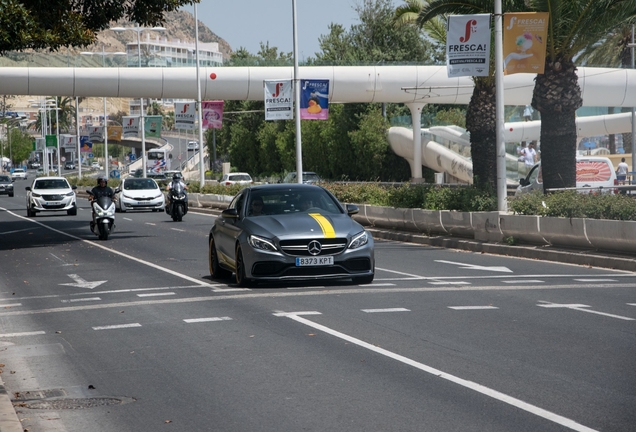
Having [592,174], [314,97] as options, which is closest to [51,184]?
[314,97]

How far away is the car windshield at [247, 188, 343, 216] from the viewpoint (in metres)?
15.8

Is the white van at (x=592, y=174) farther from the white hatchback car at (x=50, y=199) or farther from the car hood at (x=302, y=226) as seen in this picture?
the white hatchback car at (x=50, y=199)

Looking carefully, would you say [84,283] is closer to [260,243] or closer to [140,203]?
[260,243]

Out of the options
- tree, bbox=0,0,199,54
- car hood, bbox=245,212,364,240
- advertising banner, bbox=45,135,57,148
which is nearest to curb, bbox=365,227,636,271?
car hood, bbox=245,212,364,240

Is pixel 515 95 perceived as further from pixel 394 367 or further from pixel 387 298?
pixel 394 367

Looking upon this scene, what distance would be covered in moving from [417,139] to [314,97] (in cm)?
1862

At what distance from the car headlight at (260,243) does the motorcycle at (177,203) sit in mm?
23242

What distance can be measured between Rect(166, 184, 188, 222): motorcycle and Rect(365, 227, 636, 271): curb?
12.3 m

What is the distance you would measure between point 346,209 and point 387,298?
273cm

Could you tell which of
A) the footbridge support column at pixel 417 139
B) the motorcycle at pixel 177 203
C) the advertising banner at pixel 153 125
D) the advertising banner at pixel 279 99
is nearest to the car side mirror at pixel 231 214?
the motorcycle at pixel 177 203

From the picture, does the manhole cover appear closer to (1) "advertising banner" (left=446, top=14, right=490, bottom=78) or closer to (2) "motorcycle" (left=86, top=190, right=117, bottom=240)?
(1) "advertising banner" (left=446, top=14, right=490, bottom=78)

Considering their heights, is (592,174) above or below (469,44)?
below

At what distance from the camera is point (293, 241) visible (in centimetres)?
1445

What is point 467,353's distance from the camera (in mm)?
9477
